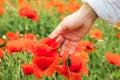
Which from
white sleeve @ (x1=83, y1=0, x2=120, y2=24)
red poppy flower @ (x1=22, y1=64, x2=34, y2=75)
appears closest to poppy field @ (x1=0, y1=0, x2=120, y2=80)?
red poppy flower @ (x1=22, y1=64, x2=34, y2=75)

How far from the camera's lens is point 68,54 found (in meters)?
2.05

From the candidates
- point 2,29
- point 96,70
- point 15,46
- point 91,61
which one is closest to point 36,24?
point 2,29

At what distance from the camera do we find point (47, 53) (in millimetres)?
1855

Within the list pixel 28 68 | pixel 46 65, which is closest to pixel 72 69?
pixel 46 65

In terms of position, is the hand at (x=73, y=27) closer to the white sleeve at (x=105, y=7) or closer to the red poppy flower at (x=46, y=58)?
the white sleeve at (x=105, y=7)

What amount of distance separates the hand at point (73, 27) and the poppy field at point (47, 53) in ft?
0.19

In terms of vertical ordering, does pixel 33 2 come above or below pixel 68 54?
above

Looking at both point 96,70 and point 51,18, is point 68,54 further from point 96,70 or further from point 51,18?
point 51,18

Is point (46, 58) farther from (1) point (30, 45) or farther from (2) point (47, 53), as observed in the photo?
(1) point (30, 45)

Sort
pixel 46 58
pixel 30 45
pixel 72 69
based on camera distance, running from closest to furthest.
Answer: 1. pixel 46 58
2. pixel 72 69
3. pixel 30 45

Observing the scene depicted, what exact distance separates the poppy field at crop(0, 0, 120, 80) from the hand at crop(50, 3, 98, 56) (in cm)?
6

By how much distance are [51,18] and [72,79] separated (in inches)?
86.1

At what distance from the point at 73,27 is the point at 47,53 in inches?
9.1

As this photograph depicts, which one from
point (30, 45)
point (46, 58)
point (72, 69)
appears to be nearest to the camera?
point (46, 58)
